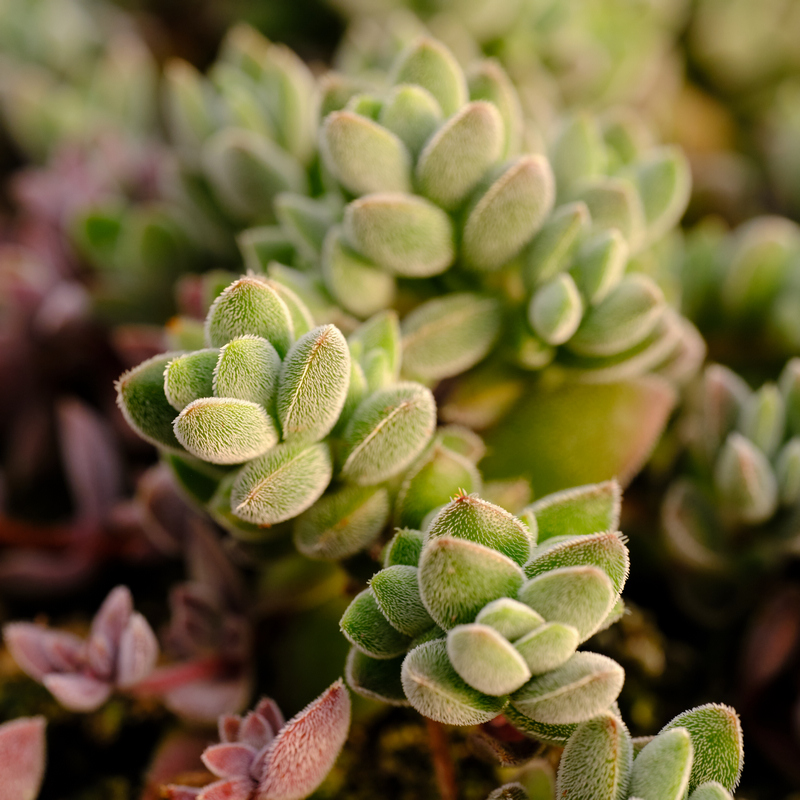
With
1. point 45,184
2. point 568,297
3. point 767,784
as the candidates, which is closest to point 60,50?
point 45,184

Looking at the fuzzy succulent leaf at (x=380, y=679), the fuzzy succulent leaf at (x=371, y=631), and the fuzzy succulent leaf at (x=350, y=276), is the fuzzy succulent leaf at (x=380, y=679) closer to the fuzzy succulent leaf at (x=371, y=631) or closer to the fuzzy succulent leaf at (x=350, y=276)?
the fuzzy succulent leaf at (x=371, y=631)

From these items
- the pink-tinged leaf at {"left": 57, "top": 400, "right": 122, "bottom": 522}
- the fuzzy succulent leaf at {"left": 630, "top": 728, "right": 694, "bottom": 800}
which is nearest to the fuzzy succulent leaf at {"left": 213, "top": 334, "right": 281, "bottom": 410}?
the fuzzy succulent leaf at {"left": 630, "top": 728, "right": 694, "bottom": 800}

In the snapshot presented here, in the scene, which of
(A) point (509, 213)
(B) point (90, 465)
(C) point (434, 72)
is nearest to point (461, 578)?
(A) point (509, 213)

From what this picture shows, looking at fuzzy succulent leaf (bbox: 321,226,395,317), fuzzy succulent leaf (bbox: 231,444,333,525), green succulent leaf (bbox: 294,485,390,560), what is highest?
fuzzy succulent leaf (bbox: 321,226,395,317)

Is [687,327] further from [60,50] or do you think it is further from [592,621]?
[60,50]

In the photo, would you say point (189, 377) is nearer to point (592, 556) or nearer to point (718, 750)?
point (592, 556)

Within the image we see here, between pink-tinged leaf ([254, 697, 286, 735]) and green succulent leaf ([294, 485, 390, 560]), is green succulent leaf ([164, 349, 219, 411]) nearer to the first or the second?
green succulent leaf ([294, 485, 390, 560])

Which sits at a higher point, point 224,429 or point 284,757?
point 224,429
